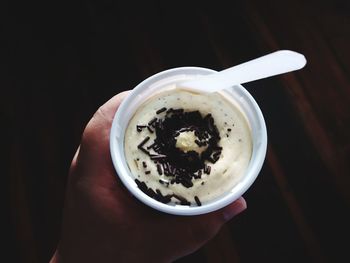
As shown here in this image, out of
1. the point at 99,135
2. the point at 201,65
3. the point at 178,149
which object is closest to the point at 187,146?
the point at 178,149

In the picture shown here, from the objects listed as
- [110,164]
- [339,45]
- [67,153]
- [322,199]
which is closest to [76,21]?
[67,153]

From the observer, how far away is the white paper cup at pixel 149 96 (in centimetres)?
92

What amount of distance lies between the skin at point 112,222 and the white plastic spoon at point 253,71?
27 centimetres

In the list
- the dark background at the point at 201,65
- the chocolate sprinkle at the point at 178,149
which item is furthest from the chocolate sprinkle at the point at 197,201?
the dark background at the point at 201,65

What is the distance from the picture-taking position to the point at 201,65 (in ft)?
5.60

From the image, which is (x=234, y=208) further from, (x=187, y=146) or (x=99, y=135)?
(x=99, y=135)

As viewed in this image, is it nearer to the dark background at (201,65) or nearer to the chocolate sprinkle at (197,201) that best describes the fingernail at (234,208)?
the chocolate sprinkle at (197,201)

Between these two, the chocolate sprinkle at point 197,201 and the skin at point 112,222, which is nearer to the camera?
the chocolate sprinkle at point 197,201

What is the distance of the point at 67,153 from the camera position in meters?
1.65

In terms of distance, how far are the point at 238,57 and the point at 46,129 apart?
2.54 ft

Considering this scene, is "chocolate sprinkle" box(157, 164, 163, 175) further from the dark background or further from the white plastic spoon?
the dark background

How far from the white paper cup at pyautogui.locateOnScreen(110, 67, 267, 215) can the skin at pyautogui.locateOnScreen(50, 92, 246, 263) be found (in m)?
0.12

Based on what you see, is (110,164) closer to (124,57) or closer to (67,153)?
(67,153)

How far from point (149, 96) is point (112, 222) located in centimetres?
31
